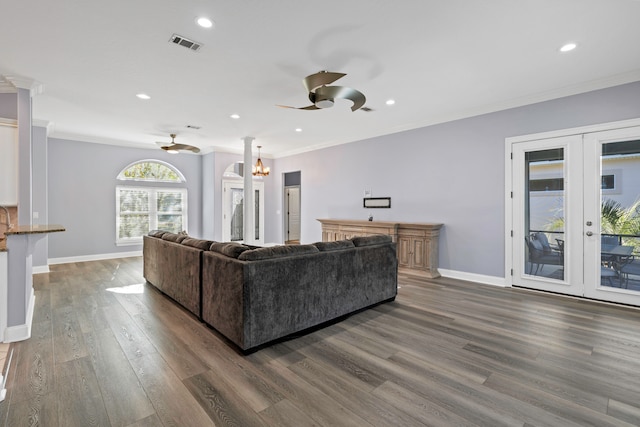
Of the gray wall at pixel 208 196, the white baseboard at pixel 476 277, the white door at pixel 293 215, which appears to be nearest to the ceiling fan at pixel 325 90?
the white baseboard at pixel 476 277

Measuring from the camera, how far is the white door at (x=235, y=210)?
8.38 m

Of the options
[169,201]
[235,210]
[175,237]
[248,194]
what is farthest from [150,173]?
[175,237]

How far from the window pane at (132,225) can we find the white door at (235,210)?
2.00 m

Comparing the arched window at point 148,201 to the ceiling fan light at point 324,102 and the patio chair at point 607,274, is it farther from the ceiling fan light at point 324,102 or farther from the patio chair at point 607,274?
the patio chair at point 607,274

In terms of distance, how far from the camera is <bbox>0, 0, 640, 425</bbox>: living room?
3357 millimetres

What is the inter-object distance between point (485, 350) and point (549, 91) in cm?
381

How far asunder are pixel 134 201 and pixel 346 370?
7464mm

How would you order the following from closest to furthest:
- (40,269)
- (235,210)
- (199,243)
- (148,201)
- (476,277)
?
(199,243)
(476,277)
(40,269)
(148,201)
(235,210)

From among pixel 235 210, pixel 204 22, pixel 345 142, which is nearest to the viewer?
pixel 204 22

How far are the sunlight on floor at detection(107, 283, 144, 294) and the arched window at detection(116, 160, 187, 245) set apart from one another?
3.34m

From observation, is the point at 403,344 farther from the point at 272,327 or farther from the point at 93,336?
the point at 93,336

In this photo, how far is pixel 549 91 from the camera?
13.9 ft

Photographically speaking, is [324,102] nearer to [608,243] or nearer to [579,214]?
[579,214]

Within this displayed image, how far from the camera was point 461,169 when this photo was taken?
5.23 metres
